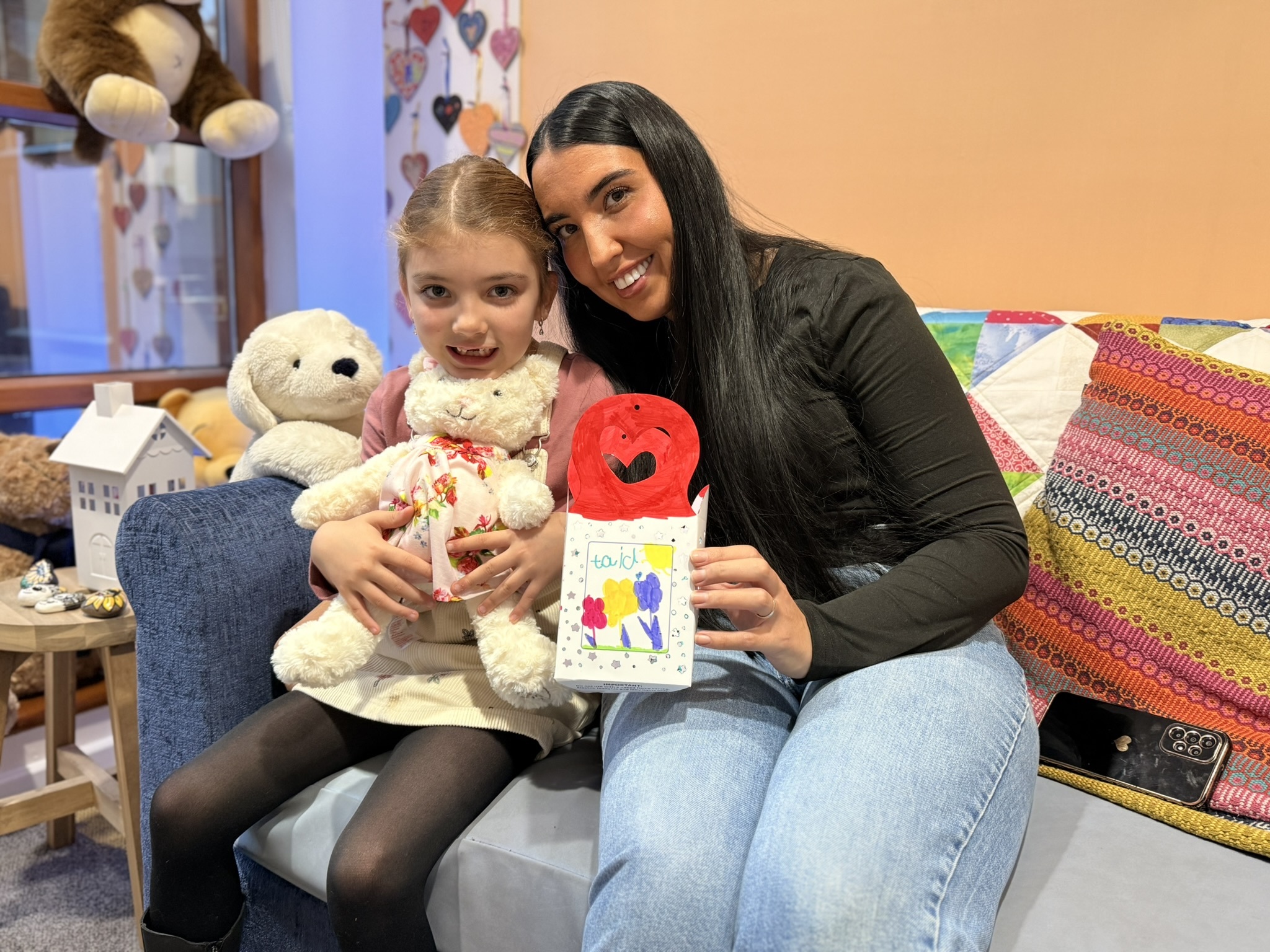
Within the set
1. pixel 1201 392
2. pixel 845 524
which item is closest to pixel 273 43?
pixel 845 524

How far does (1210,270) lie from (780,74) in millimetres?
807

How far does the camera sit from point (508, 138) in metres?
2.09

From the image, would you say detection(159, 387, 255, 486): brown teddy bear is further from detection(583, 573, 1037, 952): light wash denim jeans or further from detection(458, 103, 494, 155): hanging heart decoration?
detection(583, 573, 1037, 952): light wash denim jeans

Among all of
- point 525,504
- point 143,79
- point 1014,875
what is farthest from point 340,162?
point 1014,875

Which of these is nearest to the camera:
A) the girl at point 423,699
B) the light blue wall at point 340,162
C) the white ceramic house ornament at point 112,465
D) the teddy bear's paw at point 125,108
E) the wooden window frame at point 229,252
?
the girl at point 423,699

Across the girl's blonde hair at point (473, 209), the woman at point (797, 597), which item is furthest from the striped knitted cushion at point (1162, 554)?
the girl's blonde hair at point (473, 209)

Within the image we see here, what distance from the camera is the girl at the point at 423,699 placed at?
98 cm

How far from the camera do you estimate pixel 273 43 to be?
2.33 meters

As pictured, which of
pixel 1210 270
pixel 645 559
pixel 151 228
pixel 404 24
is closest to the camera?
pixel 645 559

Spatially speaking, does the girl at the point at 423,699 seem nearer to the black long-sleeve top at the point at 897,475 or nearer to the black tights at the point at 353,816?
the black tights at the point at 353,816

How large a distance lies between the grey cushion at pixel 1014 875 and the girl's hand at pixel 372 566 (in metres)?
0.21

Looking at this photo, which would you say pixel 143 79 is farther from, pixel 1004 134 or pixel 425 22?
pixel 1004 134

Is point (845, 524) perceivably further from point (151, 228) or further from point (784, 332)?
point (151, 228)

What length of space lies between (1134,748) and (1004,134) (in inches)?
38.5
